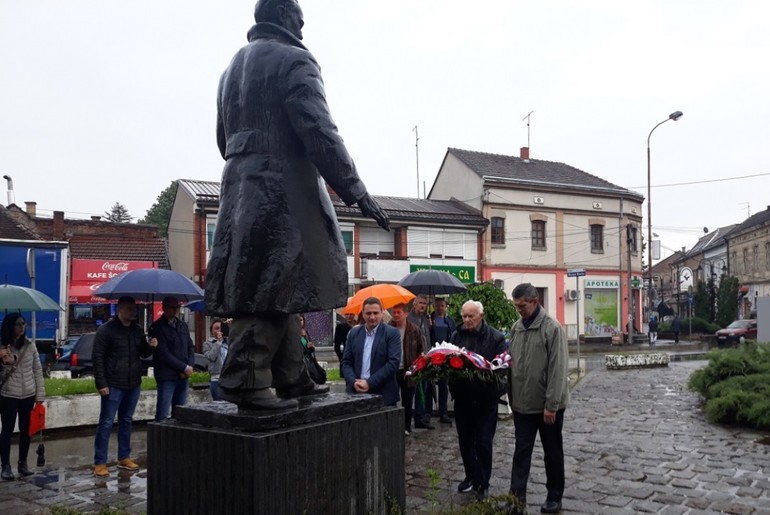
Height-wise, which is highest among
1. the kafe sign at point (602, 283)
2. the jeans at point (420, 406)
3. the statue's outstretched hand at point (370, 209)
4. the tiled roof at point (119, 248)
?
the tiled roof at point (119, 248)

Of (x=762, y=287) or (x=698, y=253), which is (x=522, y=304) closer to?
(x=762, y=287)

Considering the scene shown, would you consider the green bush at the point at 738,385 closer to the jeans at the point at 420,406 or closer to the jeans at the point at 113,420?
the jeans at the point at 420,406

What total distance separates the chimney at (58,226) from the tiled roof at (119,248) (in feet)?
2.14

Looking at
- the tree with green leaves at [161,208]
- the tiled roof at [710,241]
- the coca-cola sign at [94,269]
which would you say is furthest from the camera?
the tiled roof at [710,241]

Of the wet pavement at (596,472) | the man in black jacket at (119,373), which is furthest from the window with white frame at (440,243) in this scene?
the man in black jacket at (119,373)

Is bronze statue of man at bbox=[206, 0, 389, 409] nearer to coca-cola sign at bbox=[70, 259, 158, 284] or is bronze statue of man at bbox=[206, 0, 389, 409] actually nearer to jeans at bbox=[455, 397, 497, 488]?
jeans at bbox=[455, 397, 497, 488]

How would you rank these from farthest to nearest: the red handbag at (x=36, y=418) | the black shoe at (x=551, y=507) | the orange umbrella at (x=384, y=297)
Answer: the orange umbrella at (x=384, y=297)
the red handbag at (x=36, y=418)
the black shoe at (x=551, y=507)

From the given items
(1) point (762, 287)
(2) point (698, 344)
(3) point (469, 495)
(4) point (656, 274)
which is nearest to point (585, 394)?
(3) point (469, 495)

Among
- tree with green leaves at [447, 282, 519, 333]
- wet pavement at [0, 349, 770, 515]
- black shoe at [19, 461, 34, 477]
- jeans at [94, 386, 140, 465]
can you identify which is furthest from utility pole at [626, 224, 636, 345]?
black shoe at [19, 461, 34, 477]

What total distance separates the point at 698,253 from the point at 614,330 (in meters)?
34.4

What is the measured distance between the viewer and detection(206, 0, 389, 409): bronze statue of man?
4055mm

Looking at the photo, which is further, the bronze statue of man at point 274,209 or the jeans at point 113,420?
the jeans at point 113,420

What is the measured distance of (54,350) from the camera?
20844 millimetres

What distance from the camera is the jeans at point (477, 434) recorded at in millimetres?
5949
